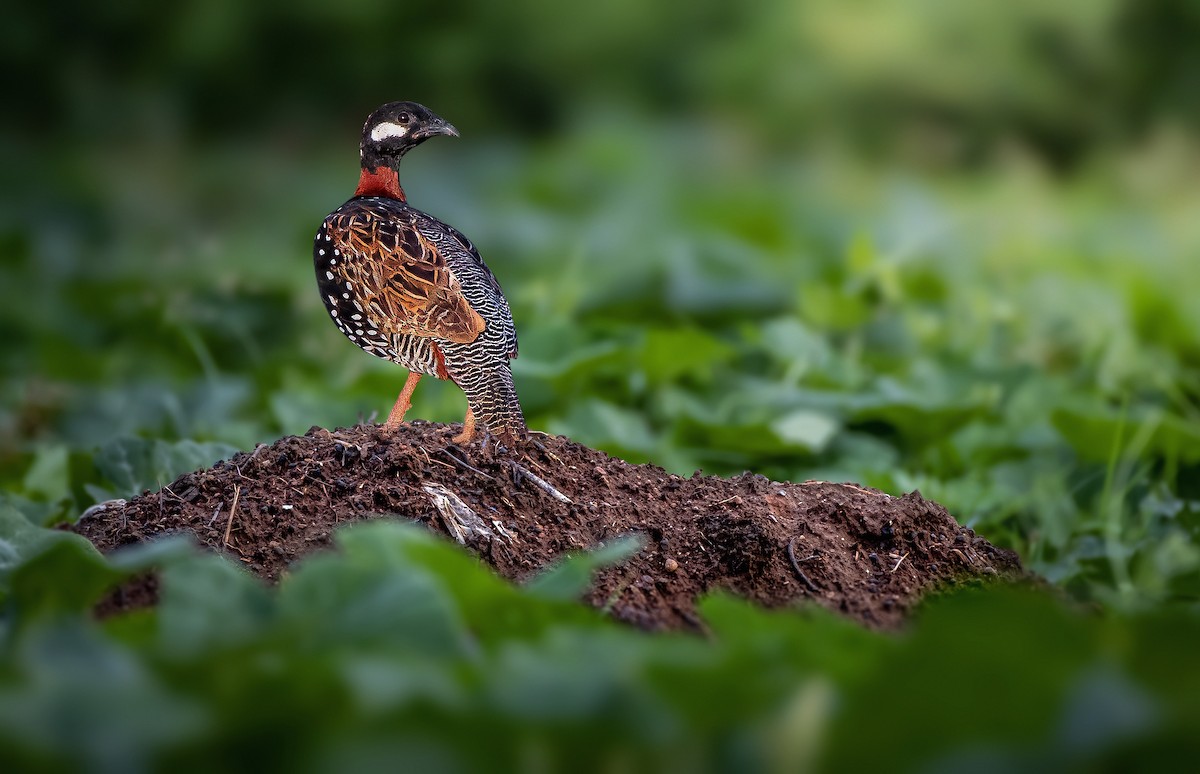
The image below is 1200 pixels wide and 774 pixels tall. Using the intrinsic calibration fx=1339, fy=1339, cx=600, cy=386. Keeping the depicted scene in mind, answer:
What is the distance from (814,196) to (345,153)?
3110 mm

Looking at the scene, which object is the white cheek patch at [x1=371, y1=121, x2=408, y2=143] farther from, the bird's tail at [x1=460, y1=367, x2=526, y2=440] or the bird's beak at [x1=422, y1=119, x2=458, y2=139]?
the bird's tail at [x1=460, y1=367, x2=526, y2=440]

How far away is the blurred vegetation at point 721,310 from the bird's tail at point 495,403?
0.62m

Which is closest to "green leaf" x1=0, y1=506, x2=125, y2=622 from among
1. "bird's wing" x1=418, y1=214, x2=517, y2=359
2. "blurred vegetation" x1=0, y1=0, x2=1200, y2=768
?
"blurred vegetation" x1=0, y1=0, x2=1200, y2=768

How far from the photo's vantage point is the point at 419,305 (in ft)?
6.40

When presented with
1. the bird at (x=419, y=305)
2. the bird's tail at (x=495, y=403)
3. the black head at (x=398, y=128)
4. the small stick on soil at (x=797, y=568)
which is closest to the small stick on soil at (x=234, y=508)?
the bird at (x=419, y=305)

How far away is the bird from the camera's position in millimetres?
1948

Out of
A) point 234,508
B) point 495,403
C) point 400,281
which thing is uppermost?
point 400,281

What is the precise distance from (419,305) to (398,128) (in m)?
0.31

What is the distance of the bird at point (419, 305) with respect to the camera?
1948mm

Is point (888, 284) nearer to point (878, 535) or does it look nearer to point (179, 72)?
point (878, 535)

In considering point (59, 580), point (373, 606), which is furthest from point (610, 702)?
→ point (59, 580)

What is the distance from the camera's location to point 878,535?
1876 mm

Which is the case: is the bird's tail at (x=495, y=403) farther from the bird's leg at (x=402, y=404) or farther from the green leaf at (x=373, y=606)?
the green leaf at (x=373, y=606)

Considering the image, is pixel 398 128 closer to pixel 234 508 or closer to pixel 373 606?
pixel 234 508
